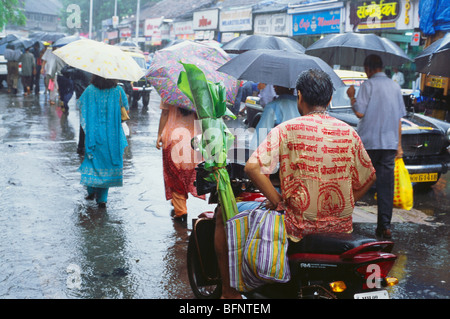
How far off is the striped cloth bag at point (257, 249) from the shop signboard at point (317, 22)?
19574 millimetres

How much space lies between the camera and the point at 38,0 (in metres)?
94.2

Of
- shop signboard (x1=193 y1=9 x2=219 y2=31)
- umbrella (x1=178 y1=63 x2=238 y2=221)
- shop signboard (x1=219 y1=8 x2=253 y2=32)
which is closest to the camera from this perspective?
umbrella (x1=178 y1=63 x2=238 y2=221)

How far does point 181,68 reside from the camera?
631cm

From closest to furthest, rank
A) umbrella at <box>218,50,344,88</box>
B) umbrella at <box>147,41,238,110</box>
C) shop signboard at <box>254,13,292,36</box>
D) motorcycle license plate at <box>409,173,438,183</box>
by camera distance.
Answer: umbrella at <box>218,50,344,88</box>
umbrella at <box>147,41,238,110</box>
motorcycle license plate at <box>409,173,438,183</box>
shop signboard at <box>254,13,292,36</box>

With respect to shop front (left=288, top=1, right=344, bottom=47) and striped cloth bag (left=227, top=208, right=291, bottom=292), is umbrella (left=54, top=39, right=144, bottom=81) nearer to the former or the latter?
striped cloth bag (left=227, top=208, right=291, bottom=292)

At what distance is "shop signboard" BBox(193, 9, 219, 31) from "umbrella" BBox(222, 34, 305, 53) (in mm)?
22415

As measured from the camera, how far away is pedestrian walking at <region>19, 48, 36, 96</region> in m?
21.5

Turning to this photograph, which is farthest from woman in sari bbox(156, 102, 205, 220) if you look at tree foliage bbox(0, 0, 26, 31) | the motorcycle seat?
tree foliage bbox(0, 0, 26, 31)

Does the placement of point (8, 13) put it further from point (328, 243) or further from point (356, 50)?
point (328, 243)

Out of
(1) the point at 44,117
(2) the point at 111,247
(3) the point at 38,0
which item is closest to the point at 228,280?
(2) the point at 111,247

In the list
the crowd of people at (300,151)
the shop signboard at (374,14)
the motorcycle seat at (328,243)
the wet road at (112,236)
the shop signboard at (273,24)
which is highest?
the shop signboard at (273,24)

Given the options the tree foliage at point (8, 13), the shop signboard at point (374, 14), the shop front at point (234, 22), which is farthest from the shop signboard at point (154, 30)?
the shop signboard at point (374, 14)

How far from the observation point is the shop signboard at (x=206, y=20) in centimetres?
3434

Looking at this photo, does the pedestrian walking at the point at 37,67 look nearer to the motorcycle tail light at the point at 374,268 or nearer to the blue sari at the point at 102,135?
the blue sari at the point at 102,135
